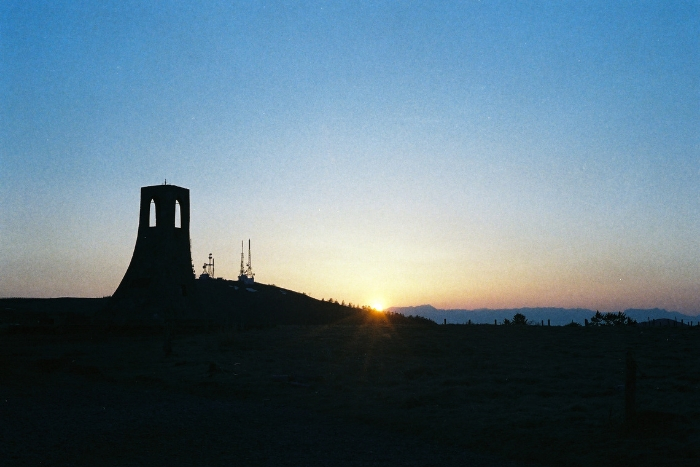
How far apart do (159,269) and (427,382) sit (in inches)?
926

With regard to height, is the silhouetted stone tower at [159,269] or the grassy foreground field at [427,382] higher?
the silhouetted stone tower at [159,269]

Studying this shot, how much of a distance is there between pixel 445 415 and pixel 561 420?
Answer: 7.77 ft

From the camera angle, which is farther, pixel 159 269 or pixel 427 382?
pixel 159 269

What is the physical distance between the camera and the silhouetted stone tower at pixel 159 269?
3678 centimetres

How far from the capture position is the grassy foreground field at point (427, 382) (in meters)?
11.1

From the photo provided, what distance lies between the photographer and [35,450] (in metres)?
9.70

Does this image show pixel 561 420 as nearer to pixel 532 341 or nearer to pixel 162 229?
pixel 532 341

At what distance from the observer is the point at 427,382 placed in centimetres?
1820

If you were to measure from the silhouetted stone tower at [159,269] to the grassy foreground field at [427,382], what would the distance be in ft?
14.3

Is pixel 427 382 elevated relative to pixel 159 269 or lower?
lower

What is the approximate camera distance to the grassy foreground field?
1109cm

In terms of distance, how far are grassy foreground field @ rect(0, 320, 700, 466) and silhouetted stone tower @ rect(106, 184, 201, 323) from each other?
14.3ft

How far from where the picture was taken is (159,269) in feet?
123

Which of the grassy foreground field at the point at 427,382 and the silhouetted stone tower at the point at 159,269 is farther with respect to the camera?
the silhouetted stone tower at the point at 159,269
